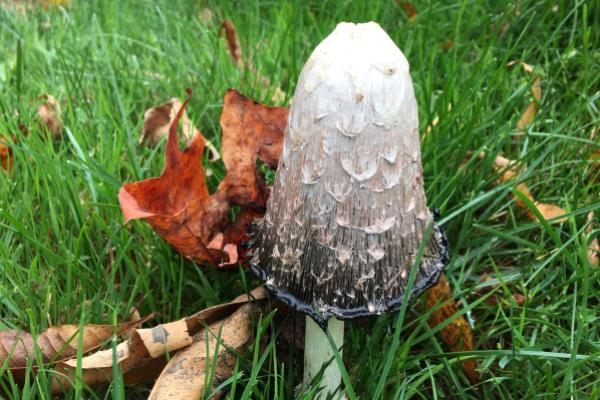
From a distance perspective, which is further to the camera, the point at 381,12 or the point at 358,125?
the point at 381,12

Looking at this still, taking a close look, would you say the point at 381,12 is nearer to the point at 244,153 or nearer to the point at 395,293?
the point at 244,153

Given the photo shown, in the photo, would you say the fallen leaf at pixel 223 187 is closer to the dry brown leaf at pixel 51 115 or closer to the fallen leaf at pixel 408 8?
the dry brown leaf at pixel 51 115

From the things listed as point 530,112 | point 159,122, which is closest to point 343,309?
point 159,122

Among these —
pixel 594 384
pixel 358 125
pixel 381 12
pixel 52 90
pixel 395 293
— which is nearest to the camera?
pixel 358 125

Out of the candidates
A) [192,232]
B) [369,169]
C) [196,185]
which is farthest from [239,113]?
[369,169]

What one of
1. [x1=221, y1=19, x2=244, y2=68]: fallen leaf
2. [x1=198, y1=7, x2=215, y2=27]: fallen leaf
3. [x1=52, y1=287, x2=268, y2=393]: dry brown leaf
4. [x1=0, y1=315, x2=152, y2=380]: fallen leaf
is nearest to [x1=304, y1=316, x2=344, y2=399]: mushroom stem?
[x1=52, y1=287, x2=268, y2=393]: dry brown leaf

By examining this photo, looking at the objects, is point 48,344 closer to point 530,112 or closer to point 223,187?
point 223,187
